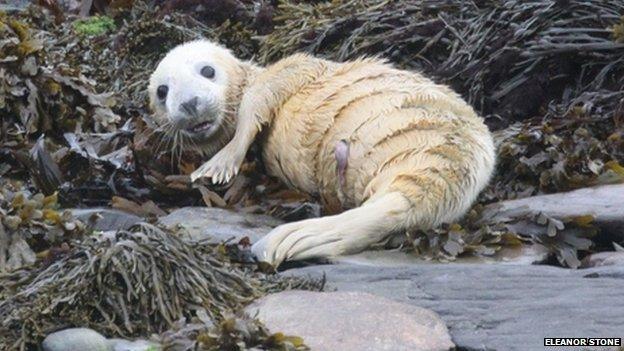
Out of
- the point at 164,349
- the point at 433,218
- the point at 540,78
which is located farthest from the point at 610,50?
the point at 164,349

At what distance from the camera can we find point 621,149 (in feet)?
26.2

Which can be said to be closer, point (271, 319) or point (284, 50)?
point (271, 319)

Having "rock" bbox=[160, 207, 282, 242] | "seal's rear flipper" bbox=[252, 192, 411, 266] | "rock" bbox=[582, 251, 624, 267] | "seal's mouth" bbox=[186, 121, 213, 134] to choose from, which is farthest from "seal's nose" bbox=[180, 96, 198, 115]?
"rock" bbox=[582, 251, 624, 267]

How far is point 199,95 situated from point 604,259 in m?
2.61

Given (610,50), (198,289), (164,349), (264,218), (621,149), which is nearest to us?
(164,349)

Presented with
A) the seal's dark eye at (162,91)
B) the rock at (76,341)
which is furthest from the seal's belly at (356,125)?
the rock at (76,341)

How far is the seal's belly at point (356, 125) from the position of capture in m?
→ 7.20

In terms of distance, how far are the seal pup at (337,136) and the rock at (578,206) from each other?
0.57 ft

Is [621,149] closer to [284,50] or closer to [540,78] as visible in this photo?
[540,78]

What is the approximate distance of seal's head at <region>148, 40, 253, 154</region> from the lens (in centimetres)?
806

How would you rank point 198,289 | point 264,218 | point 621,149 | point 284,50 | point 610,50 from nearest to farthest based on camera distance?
point 198,289 → point 264,218 → point 621,149 → point 610,50 → point 284,50

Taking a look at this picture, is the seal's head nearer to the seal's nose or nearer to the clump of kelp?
the seal's nose

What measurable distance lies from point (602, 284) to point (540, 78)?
3683 millimetres

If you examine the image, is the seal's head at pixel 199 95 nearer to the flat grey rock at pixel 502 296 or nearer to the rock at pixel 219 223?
the rock at pixel 219 223
